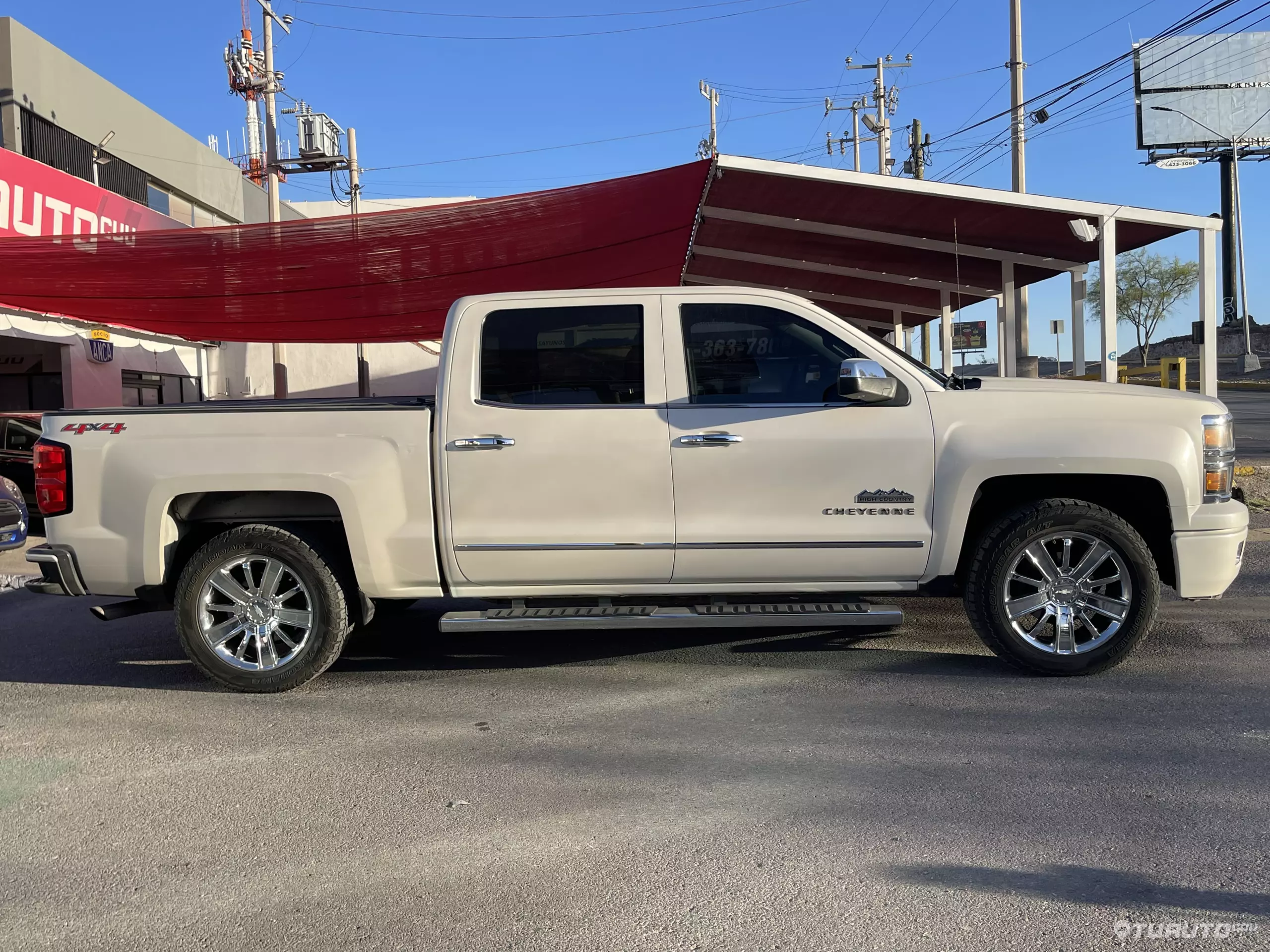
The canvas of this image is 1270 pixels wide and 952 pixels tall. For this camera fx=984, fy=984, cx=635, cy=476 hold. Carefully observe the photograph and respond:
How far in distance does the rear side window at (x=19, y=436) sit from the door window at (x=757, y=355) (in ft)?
32.5

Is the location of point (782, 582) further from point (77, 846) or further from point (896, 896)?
point (77, 846)

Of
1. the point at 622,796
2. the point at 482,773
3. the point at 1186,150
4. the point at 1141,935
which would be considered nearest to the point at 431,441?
the point at 482,773

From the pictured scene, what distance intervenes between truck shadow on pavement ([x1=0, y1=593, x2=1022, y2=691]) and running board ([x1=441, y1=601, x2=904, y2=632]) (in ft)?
1.51

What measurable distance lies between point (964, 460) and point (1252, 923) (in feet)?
8.32

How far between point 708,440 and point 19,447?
1024cm

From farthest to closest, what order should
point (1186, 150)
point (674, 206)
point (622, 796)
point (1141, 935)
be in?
1. point (1186, 150)
2. point (674, 206)
3. point (622, 796)
4. point (1141, 935)

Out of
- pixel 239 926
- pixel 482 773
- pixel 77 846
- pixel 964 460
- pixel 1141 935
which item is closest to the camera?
pixel 1141 935

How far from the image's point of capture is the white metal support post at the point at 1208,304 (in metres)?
10.7

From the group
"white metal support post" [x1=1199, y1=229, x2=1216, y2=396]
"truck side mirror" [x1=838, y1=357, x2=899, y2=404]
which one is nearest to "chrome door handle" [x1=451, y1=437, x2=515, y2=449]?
"truck side mirror" [x1=838, y1=357, x2=899, y2=404]


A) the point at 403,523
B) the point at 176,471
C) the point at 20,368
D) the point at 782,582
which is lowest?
the point at 782,582

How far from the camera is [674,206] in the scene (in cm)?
1068

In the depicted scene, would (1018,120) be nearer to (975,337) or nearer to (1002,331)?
(1002,331)

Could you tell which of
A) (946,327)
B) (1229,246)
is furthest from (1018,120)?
(1229,246)

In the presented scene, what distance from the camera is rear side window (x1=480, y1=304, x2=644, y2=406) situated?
5023mm
